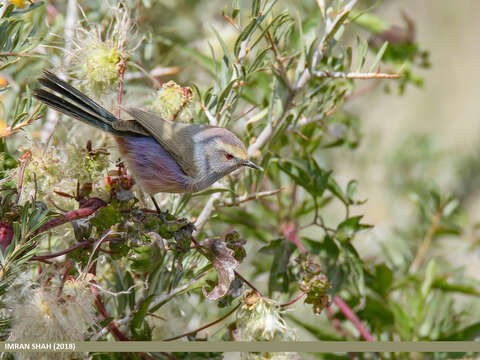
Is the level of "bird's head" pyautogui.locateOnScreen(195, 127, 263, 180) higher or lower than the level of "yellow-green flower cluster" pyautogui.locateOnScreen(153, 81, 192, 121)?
lower

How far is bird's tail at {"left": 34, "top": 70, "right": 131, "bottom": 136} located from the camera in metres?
1.81

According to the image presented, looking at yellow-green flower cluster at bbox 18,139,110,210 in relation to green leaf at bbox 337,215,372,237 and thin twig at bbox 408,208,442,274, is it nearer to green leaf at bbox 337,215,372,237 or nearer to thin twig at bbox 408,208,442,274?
green leaf at bbox 337,215,372,237

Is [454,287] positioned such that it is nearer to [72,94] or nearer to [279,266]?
[279,266]

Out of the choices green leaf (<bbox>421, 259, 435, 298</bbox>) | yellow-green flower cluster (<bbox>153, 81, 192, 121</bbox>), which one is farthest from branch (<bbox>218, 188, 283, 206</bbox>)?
green leaf (<bbox>421, 259, 435, 298</bbox>)

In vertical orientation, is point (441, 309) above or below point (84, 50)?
below

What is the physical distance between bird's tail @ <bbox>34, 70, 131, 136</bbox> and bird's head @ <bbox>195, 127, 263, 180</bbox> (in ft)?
0.93

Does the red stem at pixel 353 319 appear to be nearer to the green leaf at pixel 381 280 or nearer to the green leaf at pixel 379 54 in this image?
the green leaf at pixel 381 280

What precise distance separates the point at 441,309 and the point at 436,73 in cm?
525

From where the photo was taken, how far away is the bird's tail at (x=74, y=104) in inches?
71.2

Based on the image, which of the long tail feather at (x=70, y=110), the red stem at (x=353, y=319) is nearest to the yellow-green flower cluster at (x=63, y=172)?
the long tail feather at (x=70, y=110)

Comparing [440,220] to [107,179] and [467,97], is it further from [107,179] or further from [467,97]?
[467,97]

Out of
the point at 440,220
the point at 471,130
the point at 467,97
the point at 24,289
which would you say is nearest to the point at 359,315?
the point at 440,220

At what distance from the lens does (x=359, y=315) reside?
8.15ft

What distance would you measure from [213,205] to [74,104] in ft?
1.84
